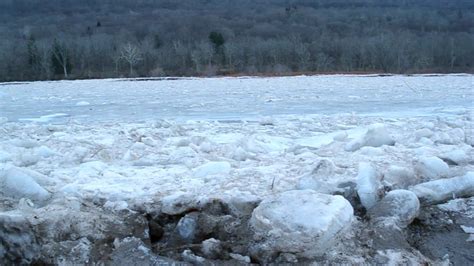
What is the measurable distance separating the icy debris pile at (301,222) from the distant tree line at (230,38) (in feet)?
123

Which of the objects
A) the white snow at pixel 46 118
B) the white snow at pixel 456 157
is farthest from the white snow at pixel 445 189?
the white snow at pixel 46 118

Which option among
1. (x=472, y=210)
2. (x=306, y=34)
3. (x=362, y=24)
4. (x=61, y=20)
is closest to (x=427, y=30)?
(x=362, y=24)

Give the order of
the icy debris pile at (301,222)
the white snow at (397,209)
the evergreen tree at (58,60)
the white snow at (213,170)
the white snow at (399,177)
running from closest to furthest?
the icy debris pile at (301,222) < the white snow at (397,209) < the white snow at (399,177) < the white snow at (213,170) < the evergreen tree at (58,60)

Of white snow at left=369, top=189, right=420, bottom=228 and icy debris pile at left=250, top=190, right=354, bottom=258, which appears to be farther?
white snow at left=369, top=189, right=420, bottom=228

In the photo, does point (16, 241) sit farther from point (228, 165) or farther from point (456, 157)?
point (456, 157)

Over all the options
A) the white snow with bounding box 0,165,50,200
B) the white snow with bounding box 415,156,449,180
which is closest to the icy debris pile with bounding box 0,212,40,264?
the white snow with bounding box 0,165,50,200

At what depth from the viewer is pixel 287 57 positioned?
53375mm

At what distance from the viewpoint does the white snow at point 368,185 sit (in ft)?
9.75

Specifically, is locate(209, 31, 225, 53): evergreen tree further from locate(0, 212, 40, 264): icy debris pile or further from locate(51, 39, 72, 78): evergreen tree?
locate(0, 212, 40, 264): icy debris pile

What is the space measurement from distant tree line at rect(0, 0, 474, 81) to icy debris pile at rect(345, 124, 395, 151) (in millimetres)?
35772

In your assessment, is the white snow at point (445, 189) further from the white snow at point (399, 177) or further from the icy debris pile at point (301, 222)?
the icy debris pile at point (301, 222)

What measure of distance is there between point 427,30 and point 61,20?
207ft

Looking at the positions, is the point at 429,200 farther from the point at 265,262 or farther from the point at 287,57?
the point at 287,57

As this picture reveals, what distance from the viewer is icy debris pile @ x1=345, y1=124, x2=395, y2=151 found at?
4.21 m
